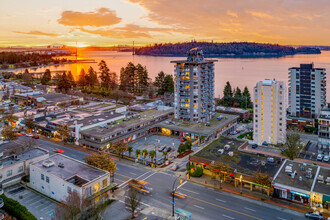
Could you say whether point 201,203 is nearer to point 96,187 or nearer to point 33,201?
point 96,187

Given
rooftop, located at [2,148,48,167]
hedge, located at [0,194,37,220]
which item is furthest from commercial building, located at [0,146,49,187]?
hedge, located at [0,194,37,220]

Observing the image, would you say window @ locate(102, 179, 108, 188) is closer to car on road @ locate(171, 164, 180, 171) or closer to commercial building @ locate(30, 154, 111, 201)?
commercial building @ locate(30, 154, 111, 201)

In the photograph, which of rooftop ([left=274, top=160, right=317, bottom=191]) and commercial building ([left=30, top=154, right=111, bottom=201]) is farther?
rooftop ([left=274, top=160, right=317, bottom=191])

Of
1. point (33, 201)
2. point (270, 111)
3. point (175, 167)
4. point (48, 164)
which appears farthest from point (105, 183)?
point (270, 111)

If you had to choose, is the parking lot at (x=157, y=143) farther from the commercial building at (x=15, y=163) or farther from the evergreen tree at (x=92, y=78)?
the evergreen tree at (x=92, y=78)

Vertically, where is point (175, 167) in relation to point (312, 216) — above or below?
above

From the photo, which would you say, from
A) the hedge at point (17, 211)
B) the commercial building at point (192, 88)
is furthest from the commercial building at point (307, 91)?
the hedge at point (17, 211)
